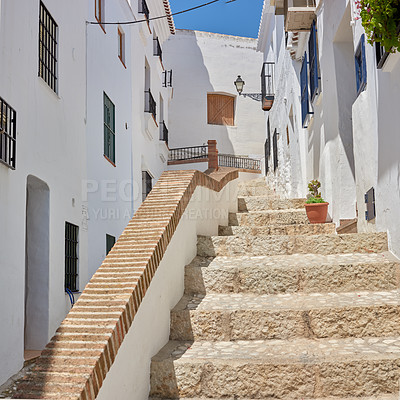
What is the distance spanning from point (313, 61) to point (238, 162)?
1610 cm

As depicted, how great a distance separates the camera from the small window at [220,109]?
83.6ft

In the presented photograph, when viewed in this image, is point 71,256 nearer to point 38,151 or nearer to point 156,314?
point 38,151

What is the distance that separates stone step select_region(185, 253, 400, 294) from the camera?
15.2ft

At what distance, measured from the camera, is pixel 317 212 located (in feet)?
24.2

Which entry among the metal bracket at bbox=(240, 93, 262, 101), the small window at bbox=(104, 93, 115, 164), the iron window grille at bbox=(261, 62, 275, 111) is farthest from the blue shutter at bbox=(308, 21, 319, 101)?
the metal bracket at bbox=(240, 93, 262, 101)

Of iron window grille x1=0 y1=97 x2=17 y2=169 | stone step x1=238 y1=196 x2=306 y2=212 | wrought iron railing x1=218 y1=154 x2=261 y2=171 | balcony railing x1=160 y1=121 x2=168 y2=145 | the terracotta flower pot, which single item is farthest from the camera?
wrought iron railing x1=218 y1=154 x2=261 y2=171

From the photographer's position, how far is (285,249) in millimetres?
5621

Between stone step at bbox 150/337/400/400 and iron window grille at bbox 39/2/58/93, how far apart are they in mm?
5589

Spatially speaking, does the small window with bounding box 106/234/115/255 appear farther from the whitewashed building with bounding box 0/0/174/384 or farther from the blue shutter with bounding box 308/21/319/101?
the blue shutter with bounding box 308/21/319/101

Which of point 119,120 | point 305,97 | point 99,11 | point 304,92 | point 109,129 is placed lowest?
point 109,129

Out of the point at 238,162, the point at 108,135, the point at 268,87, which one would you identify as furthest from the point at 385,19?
the point at 238,162

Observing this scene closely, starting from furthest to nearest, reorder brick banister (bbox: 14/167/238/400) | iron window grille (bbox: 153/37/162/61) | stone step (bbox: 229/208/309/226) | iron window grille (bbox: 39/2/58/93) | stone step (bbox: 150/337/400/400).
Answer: iron window grille (bbox: 153/37/162/61) < iron window grille (bbox: 39/2/58/93) < stone step (bbox: 229/208/309/226) < stone step (bbox: 150/337/400/400) < brick banister (bbox: 14/167/238/400)

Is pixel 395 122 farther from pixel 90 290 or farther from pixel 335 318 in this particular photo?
pixel 90 290

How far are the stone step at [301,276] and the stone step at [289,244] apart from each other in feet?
0.98
